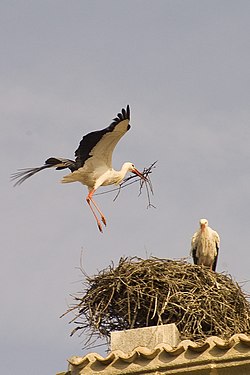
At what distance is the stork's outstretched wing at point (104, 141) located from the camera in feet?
45.4

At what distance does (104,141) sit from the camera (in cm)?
1420

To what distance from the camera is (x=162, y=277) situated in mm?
10969

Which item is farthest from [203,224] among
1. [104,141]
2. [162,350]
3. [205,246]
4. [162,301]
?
[162,350]

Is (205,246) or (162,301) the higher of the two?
(205,246)

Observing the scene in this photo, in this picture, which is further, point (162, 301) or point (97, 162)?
point (97, 162)

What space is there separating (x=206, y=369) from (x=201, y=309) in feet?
8.13

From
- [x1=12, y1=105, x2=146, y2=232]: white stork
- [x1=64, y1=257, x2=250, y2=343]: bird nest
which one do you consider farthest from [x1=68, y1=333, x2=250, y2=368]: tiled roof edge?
[x1=12, y1=105, x2=146, y2=232]: white stork

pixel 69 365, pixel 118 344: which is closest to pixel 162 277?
pixel 118 344

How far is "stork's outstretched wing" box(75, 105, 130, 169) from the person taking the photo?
13836mm

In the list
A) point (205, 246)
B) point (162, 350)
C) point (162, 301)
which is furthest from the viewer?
point (205, 246)

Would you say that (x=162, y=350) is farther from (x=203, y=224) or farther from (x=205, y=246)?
(x=203, y=224)

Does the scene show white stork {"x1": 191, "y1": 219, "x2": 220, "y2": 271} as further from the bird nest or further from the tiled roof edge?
the tiled roof edge

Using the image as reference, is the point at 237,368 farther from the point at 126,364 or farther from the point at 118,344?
the point at 118,344

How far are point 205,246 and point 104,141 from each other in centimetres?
176
